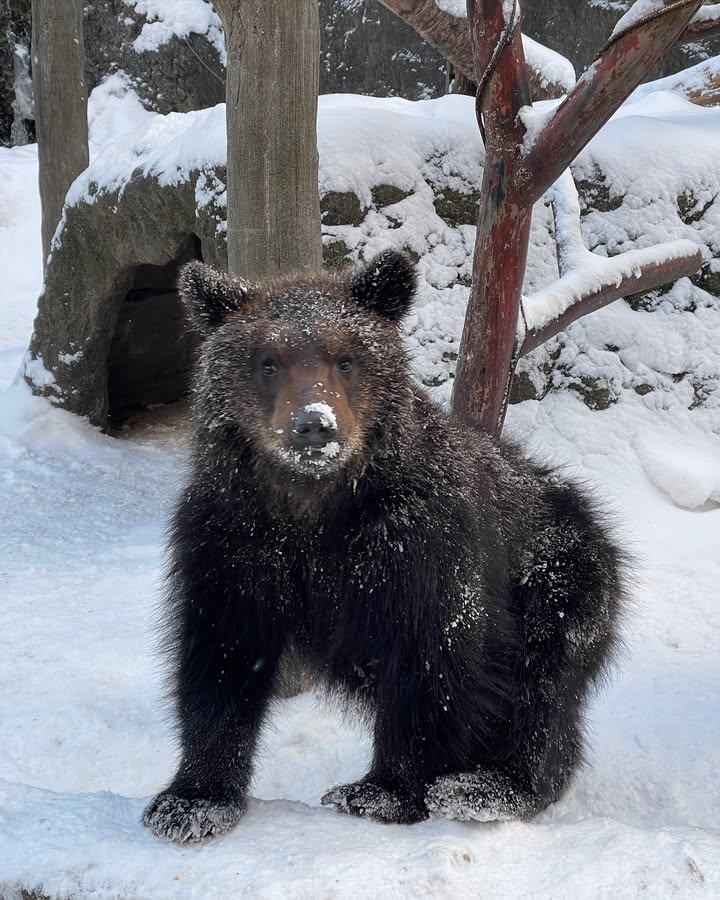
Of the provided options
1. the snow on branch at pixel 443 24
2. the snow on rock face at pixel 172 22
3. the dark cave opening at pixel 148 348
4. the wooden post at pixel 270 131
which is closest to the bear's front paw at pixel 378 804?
the wooden post at pixel 270 131

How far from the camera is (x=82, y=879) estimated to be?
2420 mm

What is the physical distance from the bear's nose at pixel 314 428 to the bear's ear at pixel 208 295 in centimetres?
57

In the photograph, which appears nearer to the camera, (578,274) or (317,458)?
(317,458)

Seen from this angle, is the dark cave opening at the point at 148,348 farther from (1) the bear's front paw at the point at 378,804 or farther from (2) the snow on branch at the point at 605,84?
(1) the bear's front paw at the point at 378,804

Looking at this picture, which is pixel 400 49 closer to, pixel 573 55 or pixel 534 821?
pixel 573 55

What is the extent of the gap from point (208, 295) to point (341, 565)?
2.93ft

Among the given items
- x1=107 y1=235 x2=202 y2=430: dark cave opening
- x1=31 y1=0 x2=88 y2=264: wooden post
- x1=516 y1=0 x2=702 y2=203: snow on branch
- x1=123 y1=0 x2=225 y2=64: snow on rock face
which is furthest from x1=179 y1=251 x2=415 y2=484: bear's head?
x1=123 y1=0 x2=225 y2=64: snow on rock face

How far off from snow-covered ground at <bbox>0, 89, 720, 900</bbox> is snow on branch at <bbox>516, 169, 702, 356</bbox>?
101cm

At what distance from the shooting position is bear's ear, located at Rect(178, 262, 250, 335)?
2.84 m

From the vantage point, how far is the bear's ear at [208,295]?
284cm

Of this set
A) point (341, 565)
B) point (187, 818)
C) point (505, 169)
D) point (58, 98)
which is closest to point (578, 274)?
point (505, 169)

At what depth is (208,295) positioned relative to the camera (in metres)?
2.86

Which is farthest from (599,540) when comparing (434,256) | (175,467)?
(175,467)

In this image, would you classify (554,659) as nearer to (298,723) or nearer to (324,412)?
(324,412)
